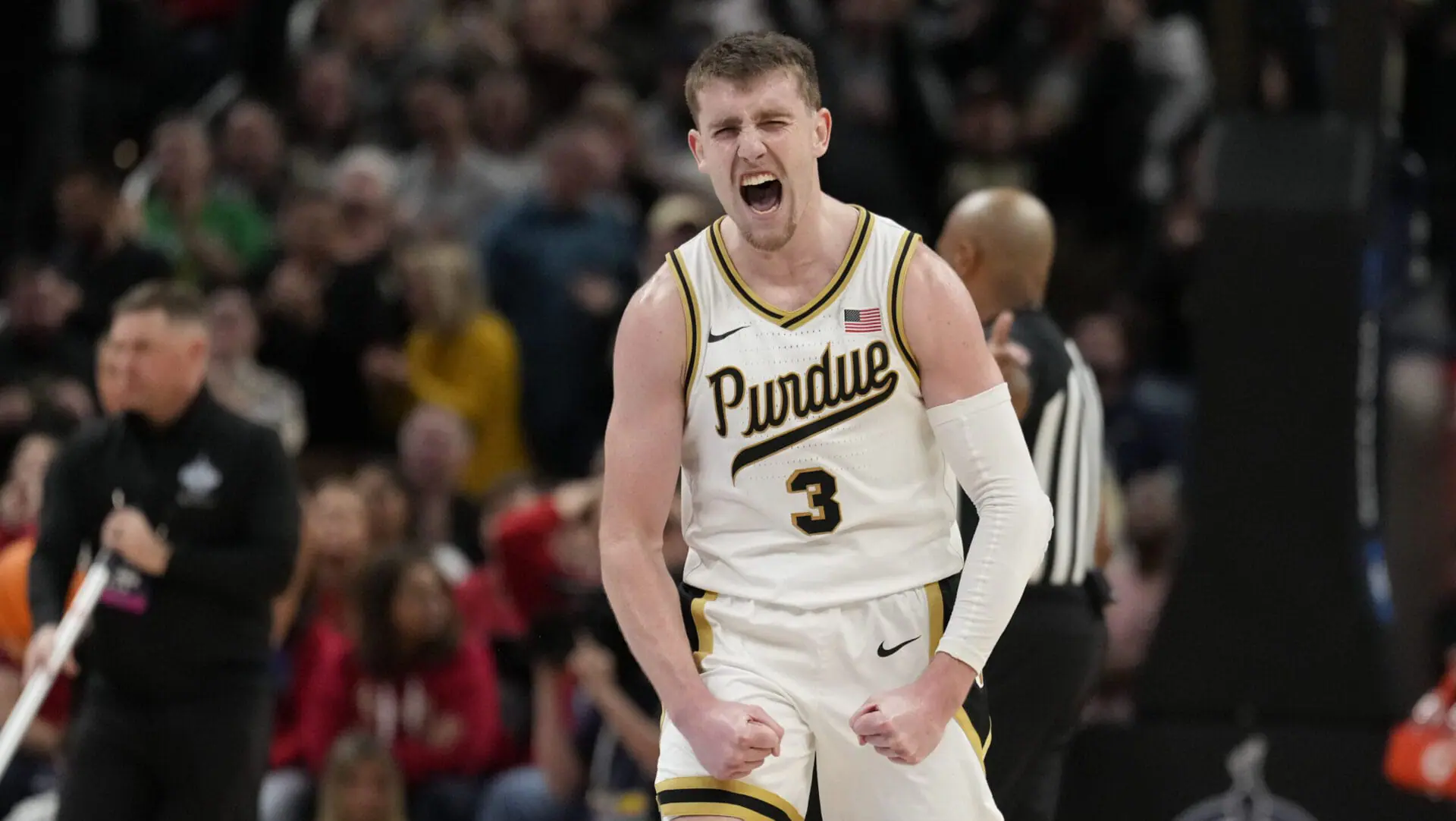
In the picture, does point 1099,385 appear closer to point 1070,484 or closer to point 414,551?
point 414,551

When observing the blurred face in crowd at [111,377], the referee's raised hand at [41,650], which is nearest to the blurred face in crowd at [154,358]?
the blurred face in crowd at [111,377]

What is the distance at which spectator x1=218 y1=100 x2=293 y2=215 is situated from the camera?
38.9 ft

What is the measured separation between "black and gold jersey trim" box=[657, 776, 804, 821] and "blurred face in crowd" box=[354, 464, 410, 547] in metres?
5.25

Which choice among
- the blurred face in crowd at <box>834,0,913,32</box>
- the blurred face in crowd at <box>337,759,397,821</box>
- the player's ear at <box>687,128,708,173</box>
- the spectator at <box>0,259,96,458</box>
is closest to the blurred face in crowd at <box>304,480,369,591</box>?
the blurred face in crowd at <box>337,759,397,821</box>

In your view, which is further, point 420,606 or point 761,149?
point 420,606

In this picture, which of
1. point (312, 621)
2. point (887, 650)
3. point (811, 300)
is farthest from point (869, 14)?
point (887, 650)

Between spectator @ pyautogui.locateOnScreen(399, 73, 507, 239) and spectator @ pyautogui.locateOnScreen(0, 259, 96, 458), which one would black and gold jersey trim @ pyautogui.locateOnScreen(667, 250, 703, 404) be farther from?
spectator @ pyautogui.locateOnScreen(399, 73, 507, 239)

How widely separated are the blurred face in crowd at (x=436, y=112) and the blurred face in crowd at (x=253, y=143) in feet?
2.81

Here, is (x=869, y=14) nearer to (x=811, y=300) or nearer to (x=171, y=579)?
(x=171, y=579)

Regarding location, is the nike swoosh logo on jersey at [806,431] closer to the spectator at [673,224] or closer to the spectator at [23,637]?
the spectator at [23,637]

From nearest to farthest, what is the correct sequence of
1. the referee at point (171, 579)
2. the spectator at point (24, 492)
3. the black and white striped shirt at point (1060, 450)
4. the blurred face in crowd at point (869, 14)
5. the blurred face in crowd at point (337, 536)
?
the black and white striped shirt at point (1060, 450), the referee at point (171, 579), the spectator at point (24, 492), the blurred face in crowd at point (337, 536), the blurred face in crowd at point (869, 14)

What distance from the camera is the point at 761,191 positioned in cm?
418

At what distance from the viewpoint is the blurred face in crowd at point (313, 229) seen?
436 inches

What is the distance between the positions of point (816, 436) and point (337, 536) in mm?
5091
